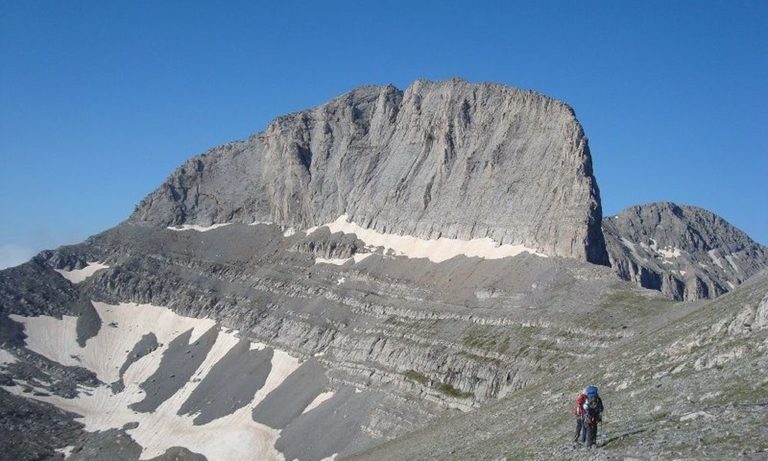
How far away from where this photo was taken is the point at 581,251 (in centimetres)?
11144

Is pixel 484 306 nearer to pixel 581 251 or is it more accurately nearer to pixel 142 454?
pixel 581 251

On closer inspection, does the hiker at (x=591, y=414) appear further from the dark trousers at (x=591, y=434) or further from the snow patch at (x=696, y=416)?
the snow patch at (x=696, y=416)

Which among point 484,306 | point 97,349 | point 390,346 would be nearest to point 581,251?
point 484,306

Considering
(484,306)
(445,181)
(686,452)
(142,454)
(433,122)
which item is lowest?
(142,454)

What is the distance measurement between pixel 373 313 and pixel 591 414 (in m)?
96.6

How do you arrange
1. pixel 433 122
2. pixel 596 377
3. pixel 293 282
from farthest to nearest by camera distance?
pixel 433 122
pixel 293 282
pixel 596 377

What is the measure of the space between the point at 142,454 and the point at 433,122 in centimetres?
8756

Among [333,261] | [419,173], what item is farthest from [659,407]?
[419,173]

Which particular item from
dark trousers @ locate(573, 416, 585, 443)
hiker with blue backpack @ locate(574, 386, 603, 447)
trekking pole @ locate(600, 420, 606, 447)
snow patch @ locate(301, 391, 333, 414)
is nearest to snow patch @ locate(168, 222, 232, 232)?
snow patch @ locate(301, 391, 333, 414)

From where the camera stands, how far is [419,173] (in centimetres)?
15650

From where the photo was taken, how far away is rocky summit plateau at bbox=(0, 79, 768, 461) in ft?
164

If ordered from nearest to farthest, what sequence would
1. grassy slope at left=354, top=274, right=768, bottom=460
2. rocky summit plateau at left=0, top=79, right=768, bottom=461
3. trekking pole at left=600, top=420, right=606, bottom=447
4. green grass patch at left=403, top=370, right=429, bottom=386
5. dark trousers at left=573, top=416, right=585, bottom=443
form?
grassy slope at left=354, top=274, right=768, bottom=460
trekking pole at left=600, top=420, right=606, bottom=447
dark trousers at left=573, top=416, right=585, bottom=443
rocky summit plateau at left=0, top=79, right=768, bottom=461
green grass patch at left=403, top=370, right=429, bottom=386

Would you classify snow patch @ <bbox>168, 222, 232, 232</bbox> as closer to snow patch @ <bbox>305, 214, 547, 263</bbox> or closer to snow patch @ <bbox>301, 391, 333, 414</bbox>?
snow patch @ <bbox>305, 214, 547, 263</bbox>

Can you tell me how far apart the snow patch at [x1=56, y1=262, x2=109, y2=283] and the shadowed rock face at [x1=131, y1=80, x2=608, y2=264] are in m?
17.5
